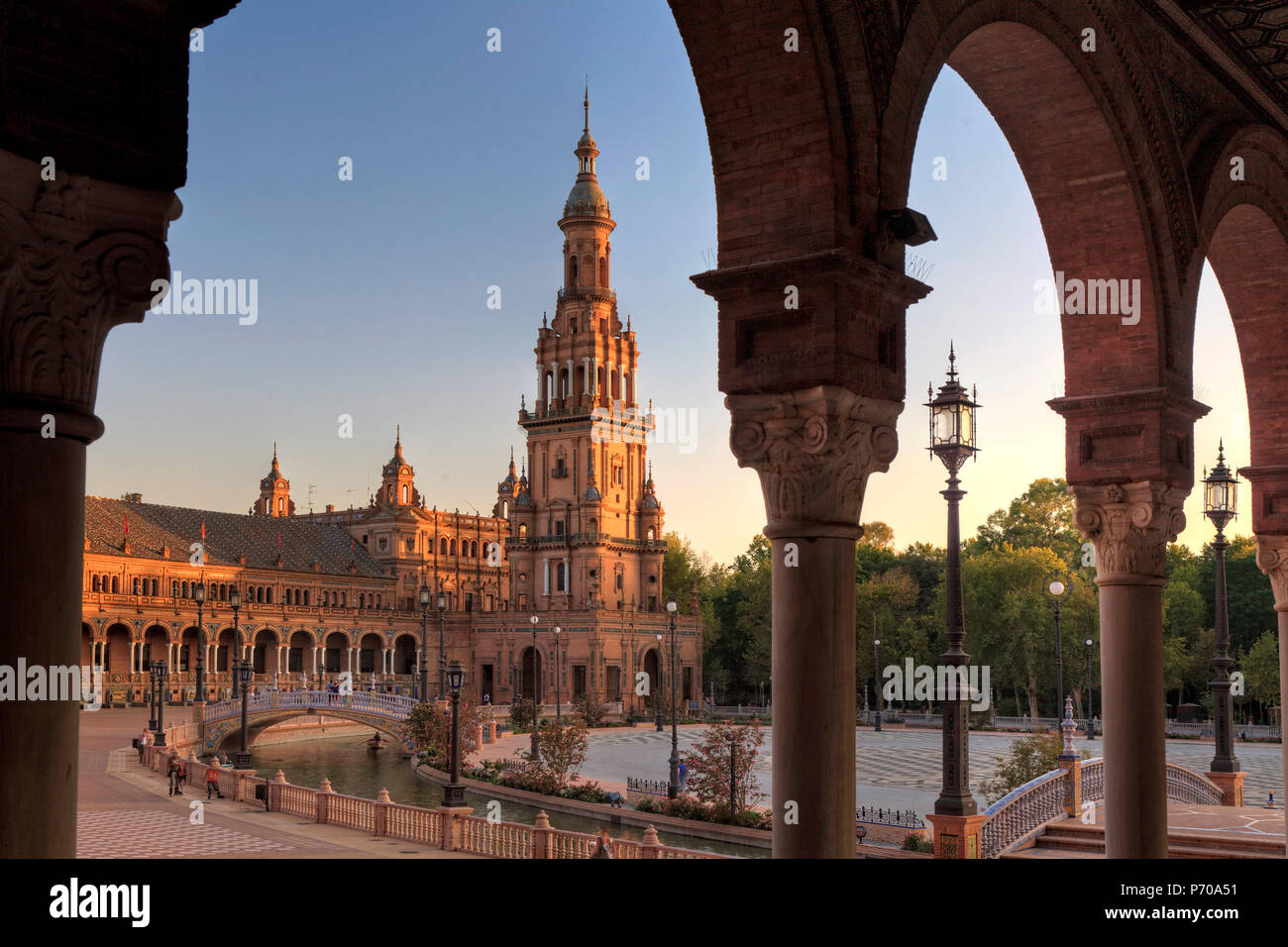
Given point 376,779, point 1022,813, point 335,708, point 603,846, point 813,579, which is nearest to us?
point 813,579

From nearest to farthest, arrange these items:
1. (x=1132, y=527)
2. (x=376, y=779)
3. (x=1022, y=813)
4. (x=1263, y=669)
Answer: (x=1132, y=527), (x=1022, y=813), (x=376, y=779), (x=1263, y=669)

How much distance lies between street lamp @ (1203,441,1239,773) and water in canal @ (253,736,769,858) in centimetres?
892

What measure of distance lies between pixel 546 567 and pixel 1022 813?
225 feet

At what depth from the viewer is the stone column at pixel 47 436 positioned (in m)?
3.89

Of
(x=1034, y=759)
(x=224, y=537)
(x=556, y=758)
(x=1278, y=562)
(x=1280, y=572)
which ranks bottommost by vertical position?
(x=556, y=758)

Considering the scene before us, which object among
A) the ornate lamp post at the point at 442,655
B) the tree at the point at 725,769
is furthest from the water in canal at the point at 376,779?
the ornate lamp post at the point at 442,655

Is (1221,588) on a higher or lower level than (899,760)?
higher

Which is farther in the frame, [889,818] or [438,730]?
[438,730]

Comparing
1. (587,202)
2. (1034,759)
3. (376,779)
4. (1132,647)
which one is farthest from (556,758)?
(587,202)

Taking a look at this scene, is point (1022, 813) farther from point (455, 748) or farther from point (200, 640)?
point (200, 640)

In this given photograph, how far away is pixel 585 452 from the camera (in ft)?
282

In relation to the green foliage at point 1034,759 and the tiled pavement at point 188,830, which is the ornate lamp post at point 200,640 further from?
the green foliage at point 1034,759

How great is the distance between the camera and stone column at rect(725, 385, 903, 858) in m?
6.42
